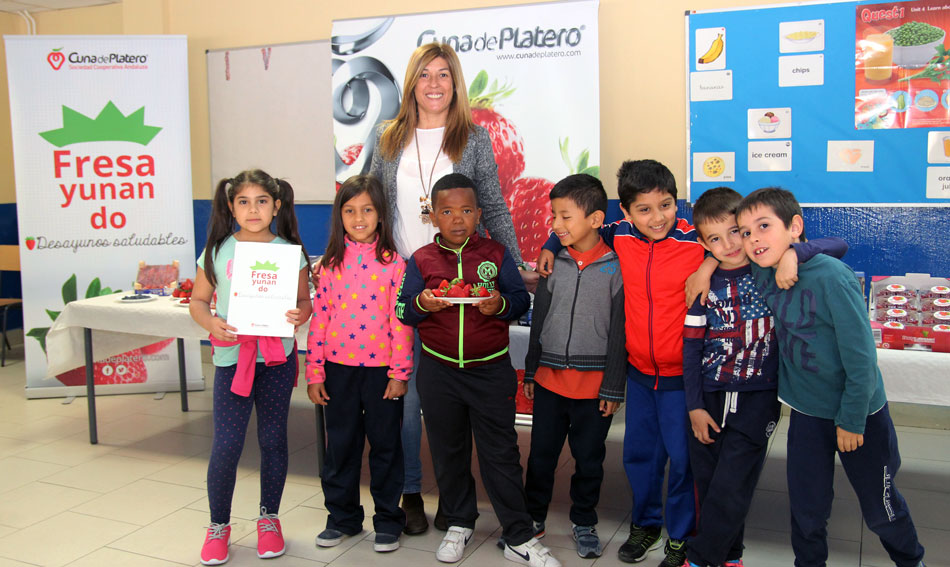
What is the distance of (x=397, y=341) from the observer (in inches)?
107

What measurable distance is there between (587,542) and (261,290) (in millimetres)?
1474

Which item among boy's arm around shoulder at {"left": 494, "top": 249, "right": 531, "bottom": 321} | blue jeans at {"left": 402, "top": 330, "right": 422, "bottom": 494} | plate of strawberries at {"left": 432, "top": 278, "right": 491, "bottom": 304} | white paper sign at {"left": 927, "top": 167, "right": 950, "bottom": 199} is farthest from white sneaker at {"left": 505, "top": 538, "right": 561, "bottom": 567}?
white paper sign at {"left": 927, "top": 167, "right": 950, "bottom": 199}

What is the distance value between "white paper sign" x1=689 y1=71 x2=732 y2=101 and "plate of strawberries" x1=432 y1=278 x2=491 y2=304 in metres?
2.37

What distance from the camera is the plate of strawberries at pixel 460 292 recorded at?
244 centimetres

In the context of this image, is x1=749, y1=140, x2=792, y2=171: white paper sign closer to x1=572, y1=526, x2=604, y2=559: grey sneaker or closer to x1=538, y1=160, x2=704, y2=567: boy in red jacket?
x1=538, y1=160, x2=704, y2=567: boy in red jacket

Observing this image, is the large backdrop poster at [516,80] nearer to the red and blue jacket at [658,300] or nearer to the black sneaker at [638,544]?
the red and blue jacket at [658,300]

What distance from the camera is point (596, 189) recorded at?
2.65 meters

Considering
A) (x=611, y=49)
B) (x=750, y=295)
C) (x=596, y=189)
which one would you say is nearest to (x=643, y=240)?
(x=596, y=189)

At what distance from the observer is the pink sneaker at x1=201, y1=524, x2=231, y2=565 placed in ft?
8.96

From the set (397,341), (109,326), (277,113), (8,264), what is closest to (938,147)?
(397,341)

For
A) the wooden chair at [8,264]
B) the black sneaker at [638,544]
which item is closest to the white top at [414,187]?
the black sneaker at [638,544]

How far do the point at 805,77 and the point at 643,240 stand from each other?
213cm

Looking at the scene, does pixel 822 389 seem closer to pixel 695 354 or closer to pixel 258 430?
pixel 695 354

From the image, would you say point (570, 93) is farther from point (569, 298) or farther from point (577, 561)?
point (577, 561)
